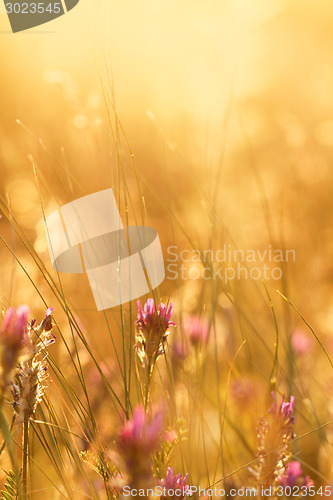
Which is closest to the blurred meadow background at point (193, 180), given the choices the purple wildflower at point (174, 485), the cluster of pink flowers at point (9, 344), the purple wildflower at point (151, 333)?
the purple wildflower at point (174, 485)

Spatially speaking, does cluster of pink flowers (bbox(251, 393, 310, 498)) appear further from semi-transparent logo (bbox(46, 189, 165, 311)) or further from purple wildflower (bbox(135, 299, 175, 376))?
semi-transparent logo (bbox(46, 189, 165, 311))

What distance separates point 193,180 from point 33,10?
3.30 ft

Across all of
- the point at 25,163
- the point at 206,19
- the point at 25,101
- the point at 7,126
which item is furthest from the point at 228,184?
the point at 25,101

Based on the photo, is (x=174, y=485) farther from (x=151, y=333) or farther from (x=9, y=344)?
(x=9, y=344)

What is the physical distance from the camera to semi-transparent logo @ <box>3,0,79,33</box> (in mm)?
1525

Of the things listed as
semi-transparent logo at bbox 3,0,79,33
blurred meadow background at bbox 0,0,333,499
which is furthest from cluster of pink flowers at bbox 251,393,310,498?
semi-transparent logo at bbox 3,0,79,33

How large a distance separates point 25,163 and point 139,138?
0.52 m

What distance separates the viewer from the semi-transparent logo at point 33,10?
1.53 metres

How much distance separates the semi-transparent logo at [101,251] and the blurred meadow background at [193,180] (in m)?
0.05

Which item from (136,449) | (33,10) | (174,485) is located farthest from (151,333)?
(33,10)

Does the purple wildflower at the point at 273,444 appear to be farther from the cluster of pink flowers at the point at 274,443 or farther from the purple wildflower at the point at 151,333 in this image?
the purple wildflower at the point at 151,333

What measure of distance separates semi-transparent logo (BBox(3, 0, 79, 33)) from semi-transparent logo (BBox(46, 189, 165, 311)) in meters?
0.76

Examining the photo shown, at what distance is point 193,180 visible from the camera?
92cm

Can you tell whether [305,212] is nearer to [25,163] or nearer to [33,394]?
[25,163]
